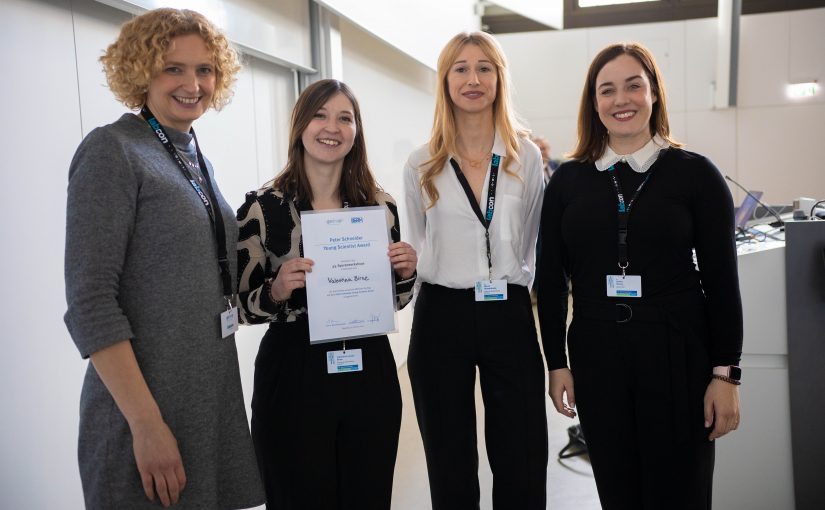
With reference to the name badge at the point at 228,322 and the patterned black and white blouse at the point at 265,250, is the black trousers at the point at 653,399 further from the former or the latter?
the name badge at the point at 228,322

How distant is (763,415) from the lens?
2.64m

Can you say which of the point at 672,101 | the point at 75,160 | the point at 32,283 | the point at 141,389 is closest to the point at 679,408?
the point at 141,389

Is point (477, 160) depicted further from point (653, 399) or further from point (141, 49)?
point (141, 49)

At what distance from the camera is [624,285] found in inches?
74.0

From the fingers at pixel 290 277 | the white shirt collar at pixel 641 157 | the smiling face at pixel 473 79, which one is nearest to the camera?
the fingers at pixel 290 277

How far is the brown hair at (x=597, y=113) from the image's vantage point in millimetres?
2023

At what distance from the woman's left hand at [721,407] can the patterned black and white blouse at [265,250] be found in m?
Result: 1.19

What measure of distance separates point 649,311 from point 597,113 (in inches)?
26.8

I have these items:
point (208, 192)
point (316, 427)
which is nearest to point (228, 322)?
point (208, 192)

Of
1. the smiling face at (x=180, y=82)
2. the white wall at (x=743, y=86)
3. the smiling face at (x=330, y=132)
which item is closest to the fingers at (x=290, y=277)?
the smiling face at (x=330, y=132)

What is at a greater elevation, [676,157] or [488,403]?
[676,157]

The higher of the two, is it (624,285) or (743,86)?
(743,86)

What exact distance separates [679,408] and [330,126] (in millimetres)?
1273

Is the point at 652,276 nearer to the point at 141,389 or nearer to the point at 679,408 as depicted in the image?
the point at 679,408
